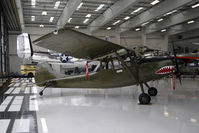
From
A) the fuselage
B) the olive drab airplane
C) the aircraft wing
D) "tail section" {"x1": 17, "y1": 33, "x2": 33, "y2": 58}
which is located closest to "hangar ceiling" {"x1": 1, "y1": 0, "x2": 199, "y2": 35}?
"tail section" {"x1": 17, "y1": 33, "x2": 33, "y2": 58}

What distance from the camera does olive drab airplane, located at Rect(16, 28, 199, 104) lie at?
4879 millimetres

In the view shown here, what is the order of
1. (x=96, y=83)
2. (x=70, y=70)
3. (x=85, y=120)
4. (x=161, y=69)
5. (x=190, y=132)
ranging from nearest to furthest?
(x=190, y=132), (x=85, y=120), (x=161, y=69), (x=96, y=83), (x=70, y=70)

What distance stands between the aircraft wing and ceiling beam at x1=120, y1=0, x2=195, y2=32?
10024 mm

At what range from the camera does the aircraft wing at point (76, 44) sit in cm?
425

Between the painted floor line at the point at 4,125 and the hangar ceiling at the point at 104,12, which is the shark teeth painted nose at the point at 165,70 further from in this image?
the hangar ceiling at the point at 104,12

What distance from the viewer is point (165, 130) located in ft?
10.5

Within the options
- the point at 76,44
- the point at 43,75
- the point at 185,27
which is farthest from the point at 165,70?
the point at 185,27

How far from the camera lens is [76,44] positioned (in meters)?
5.01

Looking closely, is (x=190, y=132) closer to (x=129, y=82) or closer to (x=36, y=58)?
(x=129, y=82)

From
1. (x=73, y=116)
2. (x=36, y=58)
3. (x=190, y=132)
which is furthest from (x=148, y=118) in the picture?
(x=36, y=58)

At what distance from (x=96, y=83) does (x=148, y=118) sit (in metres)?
2.67

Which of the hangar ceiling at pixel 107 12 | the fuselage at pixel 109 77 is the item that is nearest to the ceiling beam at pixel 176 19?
the hangar ceiling at pixel 107 12

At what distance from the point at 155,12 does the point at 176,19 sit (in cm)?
440

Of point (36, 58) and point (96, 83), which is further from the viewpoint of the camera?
point (36, 58)
